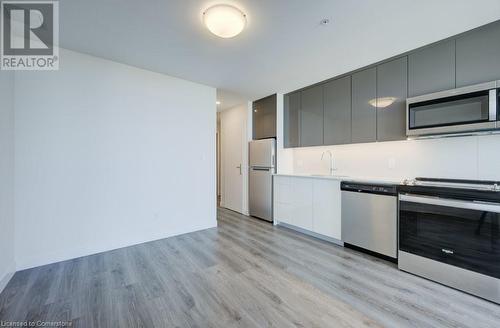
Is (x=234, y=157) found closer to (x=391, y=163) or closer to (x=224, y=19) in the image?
(x=391, y=163)

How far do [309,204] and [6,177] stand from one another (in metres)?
3.54

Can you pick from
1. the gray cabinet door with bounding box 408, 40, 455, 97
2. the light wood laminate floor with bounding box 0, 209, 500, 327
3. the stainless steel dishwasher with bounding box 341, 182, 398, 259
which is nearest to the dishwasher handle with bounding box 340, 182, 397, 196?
the stainless steel dishwasher with bounding box 341, 182, 398, 259

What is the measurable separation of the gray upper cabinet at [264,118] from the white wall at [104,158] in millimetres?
1176

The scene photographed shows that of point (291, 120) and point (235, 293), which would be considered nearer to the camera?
point (235, 293)

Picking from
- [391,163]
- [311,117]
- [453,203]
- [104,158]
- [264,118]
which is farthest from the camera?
[264,118]

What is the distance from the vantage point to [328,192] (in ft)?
10.1

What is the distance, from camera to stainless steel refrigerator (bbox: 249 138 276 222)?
160 inches

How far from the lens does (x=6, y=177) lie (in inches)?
79.8

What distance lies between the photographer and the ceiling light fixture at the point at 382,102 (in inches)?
106

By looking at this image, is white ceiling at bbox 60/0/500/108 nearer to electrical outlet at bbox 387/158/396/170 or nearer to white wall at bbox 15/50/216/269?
white wall at bbox 15/50/216/269

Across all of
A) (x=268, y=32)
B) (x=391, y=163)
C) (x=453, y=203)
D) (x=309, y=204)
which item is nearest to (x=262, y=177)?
(x=309, y=204)

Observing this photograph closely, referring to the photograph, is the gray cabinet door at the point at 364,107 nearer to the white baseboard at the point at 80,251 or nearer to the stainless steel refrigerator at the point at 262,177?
the stainless steel refrigerator at the point at 262,177

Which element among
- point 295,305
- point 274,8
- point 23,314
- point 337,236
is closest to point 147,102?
point 274,8

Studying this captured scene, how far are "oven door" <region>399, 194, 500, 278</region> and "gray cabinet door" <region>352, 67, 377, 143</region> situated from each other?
40.0 inches
